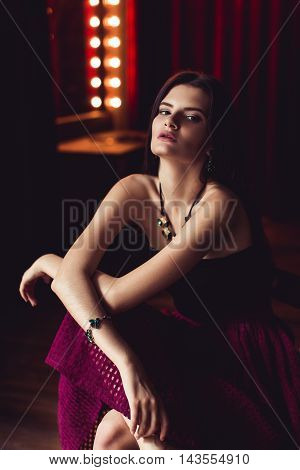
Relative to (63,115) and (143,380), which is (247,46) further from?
(143,380)

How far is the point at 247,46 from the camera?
3.80m

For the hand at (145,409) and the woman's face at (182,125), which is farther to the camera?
the woman's face at (182,125)

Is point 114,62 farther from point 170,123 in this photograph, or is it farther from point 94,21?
point 170,123

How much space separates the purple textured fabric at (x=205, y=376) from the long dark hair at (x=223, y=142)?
0.45 ft

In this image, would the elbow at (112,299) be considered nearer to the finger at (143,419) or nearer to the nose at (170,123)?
the finger at (143,419)

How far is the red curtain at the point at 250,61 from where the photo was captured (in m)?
3.71

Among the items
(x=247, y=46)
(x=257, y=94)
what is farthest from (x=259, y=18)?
(x=257, y=94)

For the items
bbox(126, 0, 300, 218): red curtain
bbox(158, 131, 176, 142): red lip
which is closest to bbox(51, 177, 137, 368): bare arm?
bbox(158, 131, 176, 142): red lip

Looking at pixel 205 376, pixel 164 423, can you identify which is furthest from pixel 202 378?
pixel 164 423

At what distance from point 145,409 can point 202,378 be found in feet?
0.51

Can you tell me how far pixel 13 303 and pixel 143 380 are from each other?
5.49 ft

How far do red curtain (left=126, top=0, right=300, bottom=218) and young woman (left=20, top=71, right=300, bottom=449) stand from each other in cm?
286

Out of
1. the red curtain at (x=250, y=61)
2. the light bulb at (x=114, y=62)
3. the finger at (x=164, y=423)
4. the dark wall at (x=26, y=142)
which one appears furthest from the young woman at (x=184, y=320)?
the light bulb at (x=114, y=62)

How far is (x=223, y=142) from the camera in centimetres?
111
